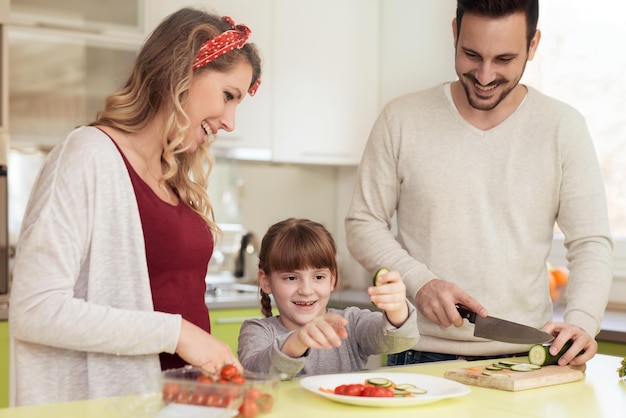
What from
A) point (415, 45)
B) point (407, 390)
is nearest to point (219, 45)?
point (407, 390)

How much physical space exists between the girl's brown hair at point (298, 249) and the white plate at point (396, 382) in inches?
16.4

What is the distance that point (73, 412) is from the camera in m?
1.38

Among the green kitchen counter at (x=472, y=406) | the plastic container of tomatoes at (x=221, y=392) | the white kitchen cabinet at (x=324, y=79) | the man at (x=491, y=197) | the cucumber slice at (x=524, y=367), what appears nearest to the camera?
the plastic container of tomatoes at (x=221, y=392)

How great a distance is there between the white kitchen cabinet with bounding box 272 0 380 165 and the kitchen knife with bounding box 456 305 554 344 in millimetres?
2266

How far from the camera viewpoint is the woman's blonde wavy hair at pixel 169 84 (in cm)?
165

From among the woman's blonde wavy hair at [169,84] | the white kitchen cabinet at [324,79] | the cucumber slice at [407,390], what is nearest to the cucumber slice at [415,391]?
the cucumber slice at [407,390]

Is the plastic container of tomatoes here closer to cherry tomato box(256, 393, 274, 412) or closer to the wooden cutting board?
cherry tomato box(256, 393, 274, 412)

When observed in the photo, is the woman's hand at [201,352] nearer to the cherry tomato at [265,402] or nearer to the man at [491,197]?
the cherry tomato at [265,402]

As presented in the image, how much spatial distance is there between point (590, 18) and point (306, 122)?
1.36 metres

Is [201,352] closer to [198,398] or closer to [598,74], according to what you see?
[198,398]

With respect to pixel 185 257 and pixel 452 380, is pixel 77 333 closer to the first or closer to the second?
pixel 185 257

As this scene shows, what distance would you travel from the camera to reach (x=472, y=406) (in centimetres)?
151

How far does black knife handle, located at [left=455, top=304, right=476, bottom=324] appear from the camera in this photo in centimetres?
189

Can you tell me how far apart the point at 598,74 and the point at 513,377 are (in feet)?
7.65
